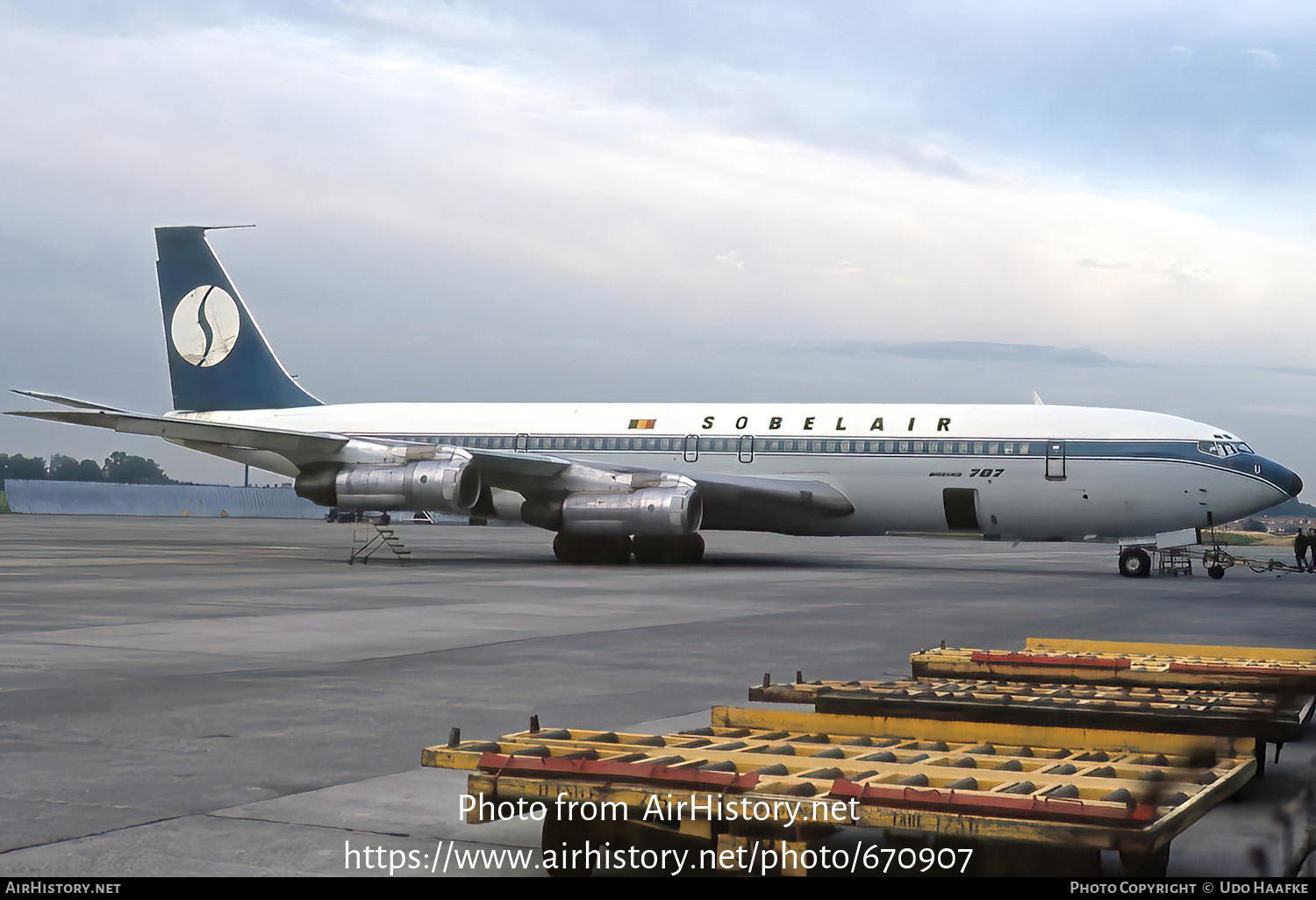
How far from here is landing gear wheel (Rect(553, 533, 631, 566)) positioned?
1040 inches

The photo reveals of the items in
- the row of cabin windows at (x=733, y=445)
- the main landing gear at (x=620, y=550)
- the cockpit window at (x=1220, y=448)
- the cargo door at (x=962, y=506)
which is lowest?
the main landing gear at (x=620, y=550)

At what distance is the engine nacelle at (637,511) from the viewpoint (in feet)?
77.8

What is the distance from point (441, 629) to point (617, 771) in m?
8.61

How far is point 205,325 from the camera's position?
3152cm

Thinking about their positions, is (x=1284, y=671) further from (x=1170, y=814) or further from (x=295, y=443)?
(x=295, y=443)

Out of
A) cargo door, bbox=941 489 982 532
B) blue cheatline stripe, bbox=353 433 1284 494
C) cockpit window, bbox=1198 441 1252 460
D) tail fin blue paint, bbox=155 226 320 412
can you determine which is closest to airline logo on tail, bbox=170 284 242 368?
tail fin blue paint, bbox=155 226 320 412

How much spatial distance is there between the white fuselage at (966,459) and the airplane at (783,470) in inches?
1.4

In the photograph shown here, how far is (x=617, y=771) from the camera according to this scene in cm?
450

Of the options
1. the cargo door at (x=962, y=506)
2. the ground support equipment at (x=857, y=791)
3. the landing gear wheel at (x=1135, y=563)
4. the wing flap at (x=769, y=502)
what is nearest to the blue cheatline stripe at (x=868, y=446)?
the cargo door at (x=962, y=506)

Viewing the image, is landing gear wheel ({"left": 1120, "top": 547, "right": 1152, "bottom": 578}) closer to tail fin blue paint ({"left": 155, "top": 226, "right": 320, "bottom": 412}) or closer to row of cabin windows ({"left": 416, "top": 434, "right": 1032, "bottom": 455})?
row of cabin windows ({"left": 416, "top": 434, "right": 1032, "bottom": 455})

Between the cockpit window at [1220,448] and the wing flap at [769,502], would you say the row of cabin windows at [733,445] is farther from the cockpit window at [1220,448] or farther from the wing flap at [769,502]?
the cockpit window at [1220,448]

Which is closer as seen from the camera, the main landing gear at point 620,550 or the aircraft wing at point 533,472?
the aircraft wing at point 533,472

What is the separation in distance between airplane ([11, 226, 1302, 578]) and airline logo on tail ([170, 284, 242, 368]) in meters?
3.40
